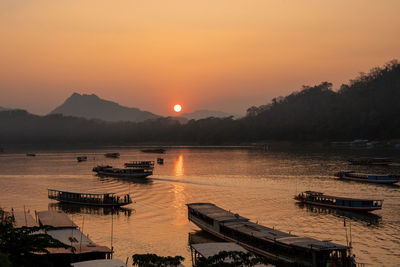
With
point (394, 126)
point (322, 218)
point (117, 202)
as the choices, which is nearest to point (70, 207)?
point (117, 202)

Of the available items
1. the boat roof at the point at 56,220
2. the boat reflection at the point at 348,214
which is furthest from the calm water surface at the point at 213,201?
the boat roof at the point at 56,220

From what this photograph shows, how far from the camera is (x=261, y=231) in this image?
37.3m

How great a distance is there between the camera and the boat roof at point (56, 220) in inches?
1638

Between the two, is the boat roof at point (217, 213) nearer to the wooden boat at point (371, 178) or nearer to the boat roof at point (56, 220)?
the boat roof at point (56, 220)

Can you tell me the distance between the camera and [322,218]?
51.7m

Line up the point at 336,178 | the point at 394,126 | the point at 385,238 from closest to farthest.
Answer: the point at 385,238
the point at 336,178
the point at 394,126

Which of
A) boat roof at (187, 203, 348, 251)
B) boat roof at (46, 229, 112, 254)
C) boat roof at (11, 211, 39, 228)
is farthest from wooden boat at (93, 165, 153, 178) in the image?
boat roof at (46, 229, 112, 254)

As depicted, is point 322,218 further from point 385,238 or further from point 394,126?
point 394,126

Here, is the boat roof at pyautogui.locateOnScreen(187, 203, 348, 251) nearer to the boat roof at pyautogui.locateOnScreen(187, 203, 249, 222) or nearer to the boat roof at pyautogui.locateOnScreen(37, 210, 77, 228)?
the boat roof at pyautogui.locateOnScreen(187, 203, 249, 222)

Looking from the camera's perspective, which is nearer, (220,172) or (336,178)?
(336,178)

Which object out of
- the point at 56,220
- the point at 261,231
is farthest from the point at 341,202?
the point at 56,220

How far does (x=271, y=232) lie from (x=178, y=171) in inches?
2760

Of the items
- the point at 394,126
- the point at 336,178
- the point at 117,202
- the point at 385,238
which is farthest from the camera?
the point at 394,126

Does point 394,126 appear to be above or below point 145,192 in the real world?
above
